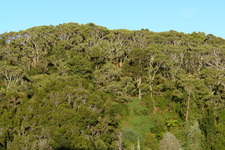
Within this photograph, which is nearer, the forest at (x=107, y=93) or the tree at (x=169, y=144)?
the forest at (x=107, y=93)

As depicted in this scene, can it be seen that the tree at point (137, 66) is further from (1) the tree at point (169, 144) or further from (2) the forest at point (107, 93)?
(1) the tree at point (169, 144)

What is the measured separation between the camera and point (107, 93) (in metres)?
53.5

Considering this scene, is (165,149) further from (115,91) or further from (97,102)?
(115,91)

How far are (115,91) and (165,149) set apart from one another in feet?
59.3

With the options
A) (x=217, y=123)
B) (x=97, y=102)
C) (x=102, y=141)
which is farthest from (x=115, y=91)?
(x=217, y=123)

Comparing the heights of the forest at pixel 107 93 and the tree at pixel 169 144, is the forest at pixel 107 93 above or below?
above

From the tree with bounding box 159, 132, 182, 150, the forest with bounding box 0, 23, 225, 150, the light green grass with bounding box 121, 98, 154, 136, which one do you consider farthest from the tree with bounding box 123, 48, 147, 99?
the tree with bounding box 159, 132, 182, 150

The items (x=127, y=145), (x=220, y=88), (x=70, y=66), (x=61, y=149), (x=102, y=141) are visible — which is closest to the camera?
(x=61, y=149)

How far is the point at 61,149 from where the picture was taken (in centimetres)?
3481

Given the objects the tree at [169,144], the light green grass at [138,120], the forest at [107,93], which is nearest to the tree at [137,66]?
the forest at [107,93]

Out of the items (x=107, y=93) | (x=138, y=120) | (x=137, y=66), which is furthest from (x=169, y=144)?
(x=137, y=66)

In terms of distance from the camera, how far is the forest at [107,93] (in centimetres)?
3684

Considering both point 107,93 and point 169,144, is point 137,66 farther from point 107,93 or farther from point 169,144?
point 169,144

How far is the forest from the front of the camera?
121 feet
